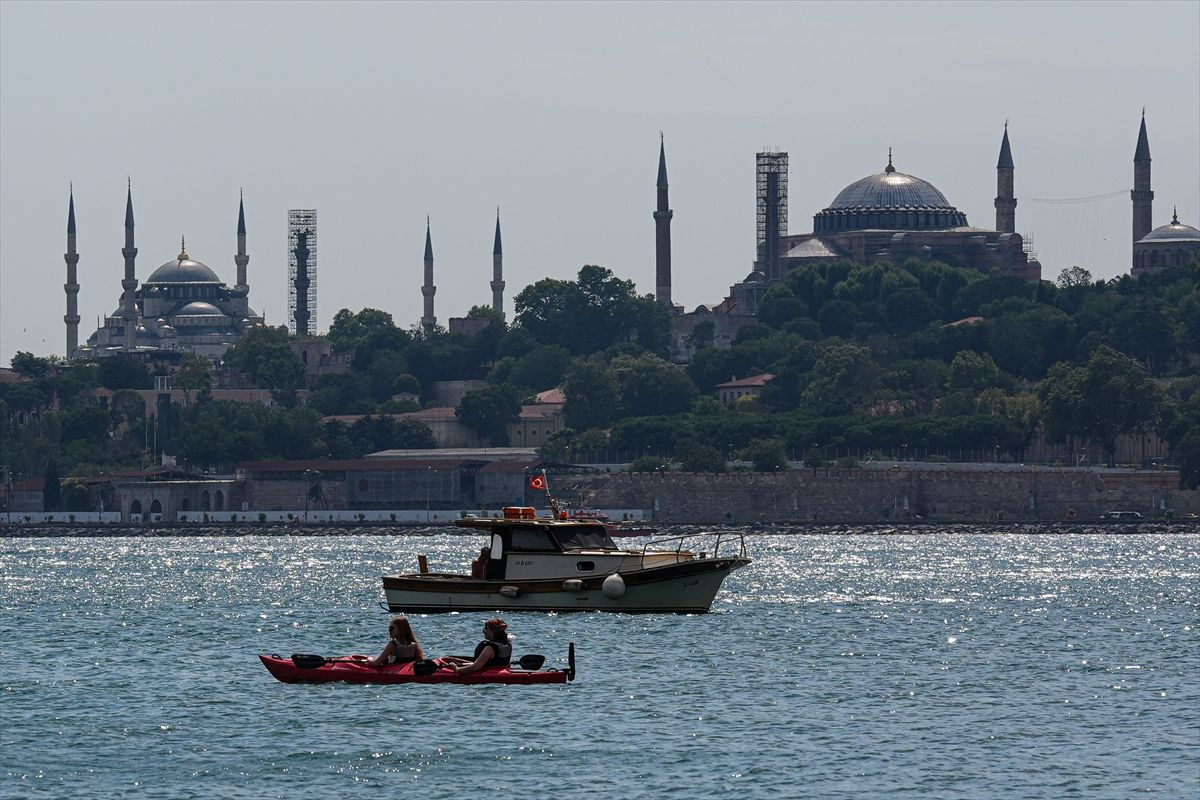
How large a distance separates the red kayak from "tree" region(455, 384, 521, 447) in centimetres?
13979

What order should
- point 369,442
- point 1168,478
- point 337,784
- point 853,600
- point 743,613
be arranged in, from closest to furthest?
point 337,784, point 743,613, point 853,600, point 1168,478, point 369,442

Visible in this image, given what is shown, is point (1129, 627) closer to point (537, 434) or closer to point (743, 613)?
point (743, 613)

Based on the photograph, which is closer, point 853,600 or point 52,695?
point 52,695

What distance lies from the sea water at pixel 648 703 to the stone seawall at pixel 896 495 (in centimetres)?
6721

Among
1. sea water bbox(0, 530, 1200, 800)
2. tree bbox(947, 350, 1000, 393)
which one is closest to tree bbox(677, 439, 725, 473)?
tree bbox(947, 350, 1000, 393)

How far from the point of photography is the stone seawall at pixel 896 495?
152 m

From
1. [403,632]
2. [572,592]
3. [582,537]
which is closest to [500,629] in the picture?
[403,632]

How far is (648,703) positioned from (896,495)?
108 metres

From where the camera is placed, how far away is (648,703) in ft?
166

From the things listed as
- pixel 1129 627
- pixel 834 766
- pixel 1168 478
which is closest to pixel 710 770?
pixel 834 766

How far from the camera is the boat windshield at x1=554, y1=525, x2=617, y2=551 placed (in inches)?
2650

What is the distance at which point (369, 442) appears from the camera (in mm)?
188125

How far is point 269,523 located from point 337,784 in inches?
4860

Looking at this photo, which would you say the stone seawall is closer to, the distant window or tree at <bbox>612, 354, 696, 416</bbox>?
tree at <bbox>612, 354, 696, 416</bbox>
